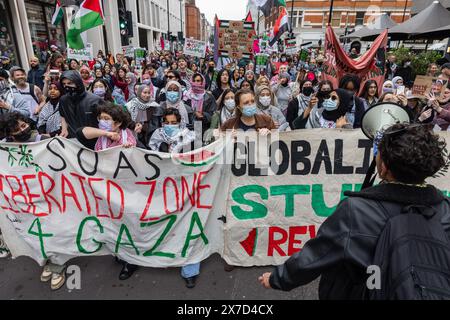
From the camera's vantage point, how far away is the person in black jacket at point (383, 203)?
1.09m

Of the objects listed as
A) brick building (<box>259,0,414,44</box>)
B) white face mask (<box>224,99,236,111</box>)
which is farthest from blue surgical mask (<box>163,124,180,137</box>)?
brick building (<box>259,0,414,44</box>)

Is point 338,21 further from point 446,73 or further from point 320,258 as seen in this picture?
→ point 320,258

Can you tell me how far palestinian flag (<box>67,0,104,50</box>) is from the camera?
15.8 feet

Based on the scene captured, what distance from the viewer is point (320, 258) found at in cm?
125

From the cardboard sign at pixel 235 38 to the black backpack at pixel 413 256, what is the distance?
23.5ft

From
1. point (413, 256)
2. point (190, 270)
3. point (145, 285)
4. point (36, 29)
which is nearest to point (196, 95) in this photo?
point (190, 270)

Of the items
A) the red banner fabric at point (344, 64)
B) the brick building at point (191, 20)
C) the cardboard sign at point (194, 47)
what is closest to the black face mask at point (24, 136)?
the red banner fabric at point (344, 64)

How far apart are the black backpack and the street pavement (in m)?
1.64

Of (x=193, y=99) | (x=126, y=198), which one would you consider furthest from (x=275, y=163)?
(x=193, y=99)

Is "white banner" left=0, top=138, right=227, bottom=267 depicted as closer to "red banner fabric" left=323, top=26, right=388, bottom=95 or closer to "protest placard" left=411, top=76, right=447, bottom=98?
"protest placard" left=411, top=76, right=447, bottom=98

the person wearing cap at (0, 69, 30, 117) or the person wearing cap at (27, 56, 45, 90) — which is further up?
the person wearing cap at (27, 56, 45, 90)

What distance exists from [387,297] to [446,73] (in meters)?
5.12

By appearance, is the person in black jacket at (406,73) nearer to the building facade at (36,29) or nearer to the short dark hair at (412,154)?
the building facade at (36,29)

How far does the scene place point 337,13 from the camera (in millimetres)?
40469
